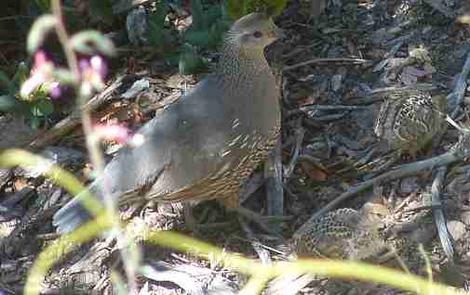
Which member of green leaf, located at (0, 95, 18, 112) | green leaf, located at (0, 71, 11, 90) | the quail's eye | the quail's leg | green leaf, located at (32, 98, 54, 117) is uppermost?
the quail's eye

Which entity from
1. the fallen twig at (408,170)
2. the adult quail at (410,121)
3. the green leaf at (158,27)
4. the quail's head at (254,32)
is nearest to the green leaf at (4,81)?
the green leaf at (158,27)

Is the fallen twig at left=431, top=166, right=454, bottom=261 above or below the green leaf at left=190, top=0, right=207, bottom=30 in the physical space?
below

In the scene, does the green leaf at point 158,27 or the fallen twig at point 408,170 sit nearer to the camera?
the fallen twig at point 408,170

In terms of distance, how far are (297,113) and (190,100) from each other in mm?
840

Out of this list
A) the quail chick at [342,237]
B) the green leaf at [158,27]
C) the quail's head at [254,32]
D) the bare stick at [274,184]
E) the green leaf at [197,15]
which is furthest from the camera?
the green leaf at [158,27]

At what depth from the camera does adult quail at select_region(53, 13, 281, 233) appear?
4137 millimetres

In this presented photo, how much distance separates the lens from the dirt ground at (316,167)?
417cm

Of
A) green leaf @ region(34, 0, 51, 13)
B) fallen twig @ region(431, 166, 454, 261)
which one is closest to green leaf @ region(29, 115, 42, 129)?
green leaf @ region(34, 0, 51, 13)

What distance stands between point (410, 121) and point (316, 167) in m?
0.52

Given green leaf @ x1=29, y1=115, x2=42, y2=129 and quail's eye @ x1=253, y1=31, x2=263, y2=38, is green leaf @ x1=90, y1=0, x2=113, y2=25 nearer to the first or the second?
green leaf @ x1=29, y1=115, x2=42, y2=129

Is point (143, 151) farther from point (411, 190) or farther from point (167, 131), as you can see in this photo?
point (411, 190)

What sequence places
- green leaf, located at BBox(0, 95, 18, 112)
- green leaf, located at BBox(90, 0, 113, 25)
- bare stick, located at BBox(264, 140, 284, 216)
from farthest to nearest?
green leaf, located at BBox(90, 0, 113, 25)
green leaf, located at BBox(0, 95, 18, 112)
bare stick, located at BBox(264, 140, 284, 216)

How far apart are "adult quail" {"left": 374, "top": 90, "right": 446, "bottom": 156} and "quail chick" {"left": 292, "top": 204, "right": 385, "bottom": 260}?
1.97 feet

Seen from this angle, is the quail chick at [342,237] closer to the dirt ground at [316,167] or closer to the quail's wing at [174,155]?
the dirt ground at [316,167]
